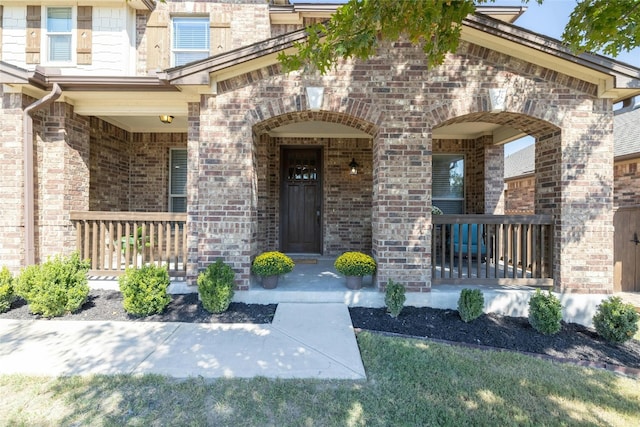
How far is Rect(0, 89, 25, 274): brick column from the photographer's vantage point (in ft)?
15.5

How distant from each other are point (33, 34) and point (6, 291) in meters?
5.62

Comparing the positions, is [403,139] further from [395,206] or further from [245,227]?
[245,227]

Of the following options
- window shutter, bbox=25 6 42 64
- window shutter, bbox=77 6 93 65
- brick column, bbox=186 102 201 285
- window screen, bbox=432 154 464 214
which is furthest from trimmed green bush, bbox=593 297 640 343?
window shutter, bbox=25 6 42 64

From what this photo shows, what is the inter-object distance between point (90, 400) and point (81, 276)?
96.6 inches

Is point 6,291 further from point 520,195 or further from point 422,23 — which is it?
point 520,195

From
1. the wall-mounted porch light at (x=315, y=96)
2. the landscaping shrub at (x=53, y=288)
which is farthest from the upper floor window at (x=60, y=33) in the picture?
the wall-mounted porch light at (x=315, y=96)

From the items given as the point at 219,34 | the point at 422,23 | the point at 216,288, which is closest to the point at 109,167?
the point at 219,34

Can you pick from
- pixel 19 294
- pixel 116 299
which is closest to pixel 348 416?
pixel 116 299

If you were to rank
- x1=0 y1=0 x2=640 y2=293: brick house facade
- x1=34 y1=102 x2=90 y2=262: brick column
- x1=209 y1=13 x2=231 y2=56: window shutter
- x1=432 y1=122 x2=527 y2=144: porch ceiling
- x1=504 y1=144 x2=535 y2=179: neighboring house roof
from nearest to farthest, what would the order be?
x1=0 y1=0 x2=640 y2=293: brick house facade, x1=34 y1=102 x2=90 y2=262: brick column, x1=432 y1=122 x2=527 y2=144: porch ceiling, x1=209 y1=13 x2=231 y2=56: window shutter, x1=504 y1=144 x2=535 y2=179: neighboring house roof

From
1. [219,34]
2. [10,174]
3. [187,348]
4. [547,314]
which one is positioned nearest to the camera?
[187,348]

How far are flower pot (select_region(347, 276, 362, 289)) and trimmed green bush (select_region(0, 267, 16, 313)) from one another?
15.6 feet

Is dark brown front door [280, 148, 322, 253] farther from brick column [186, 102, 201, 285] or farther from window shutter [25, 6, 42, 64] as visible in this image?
window shutter [25, 6, 42, 64]

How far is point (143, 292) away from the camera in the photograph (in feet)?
13.3

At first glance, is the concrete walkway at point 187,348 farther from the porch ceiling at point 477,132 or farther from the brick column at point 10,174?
the porch ceiling at point 477,132
